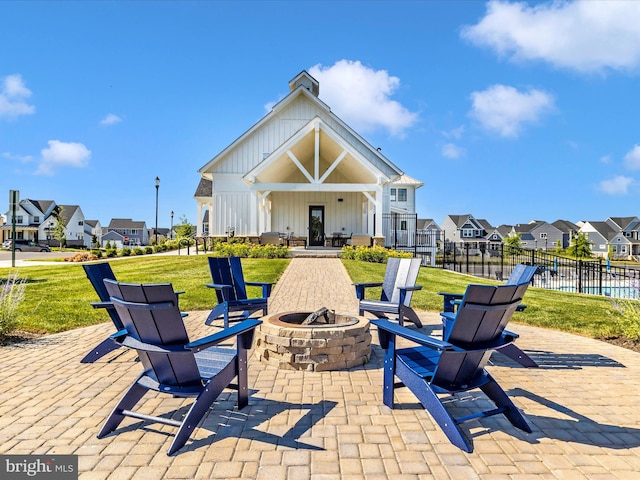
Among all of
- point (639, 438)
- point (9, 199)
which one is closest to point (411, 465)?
point (639, 438)

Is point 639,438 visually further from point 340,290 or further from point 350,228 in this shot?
point 350,228

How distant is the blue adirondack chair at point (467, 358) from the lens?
9.91 feet

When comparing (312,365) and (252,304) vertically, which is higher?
(252,304)

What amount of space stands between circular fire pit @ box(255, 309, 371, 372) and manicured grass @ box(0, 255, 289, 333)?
14.2ft

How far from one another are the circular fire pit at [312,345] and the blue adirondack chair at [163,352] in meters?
1.39

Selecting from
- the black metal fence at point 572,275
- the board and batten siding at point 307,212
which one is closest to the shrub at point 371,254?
the black metal fence at point 572,275

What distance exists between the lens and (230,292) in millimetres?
6559

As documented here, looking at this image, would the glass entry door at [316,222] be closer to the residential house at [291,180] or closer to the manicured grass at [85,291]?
the residential house at [291,180]

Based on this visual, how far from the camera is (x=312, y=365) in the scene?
472 centimetres

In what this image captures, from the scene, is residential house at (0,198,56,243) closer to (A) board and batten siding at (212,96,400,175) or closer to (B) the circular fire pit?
(A) board and batten siding at (212,96,400,175)

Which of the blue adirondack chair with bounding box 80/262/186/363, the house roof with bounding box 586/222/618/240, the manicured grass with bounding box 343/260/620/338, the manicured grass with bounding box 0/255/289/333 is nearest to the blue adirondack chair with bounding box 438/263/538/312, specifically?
the manicured grass with bounding box 343/260/620/338

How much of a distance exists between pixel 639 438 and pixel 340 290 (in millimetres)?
7864

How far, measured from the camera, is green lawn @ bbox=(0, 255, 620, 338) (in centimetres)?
743

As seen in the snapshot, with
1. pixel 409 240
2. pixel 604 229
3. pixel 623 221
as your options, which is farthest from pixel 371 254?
pixel 623 221
